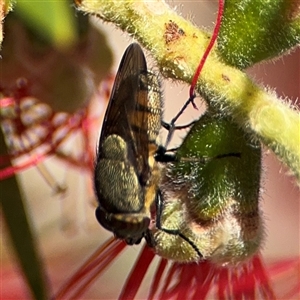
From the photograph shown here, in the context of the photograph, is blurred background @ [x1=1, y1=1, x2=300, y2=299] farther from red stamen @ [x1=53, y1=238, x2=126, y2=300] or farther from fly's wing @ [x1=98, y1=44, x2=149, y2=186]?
fly's wing @ [x1=98, y1=44, x2=149, y2=186]

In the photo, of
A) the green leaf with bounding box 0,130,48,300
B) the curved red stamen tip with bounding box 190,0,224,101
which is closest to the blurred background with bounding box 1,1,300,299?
the green leaf with bounding box 0,130,48,300

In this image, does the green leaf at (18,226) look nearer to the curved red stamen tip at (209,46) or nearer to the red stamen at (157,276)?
the red stamen at (157,276)

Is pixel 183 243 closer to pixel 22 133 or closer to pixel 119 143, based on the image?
pixel 119 143

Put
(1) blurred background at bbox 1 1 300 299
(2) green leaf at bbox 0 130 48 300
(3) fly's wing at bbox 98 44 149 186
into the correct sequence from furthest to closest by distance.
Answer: (1) blurred background at bbox 1 1 300 299 → (2) green leaf at bbox 0 130 48 300 → (3) fly's wing at bbox 98 44 149 186

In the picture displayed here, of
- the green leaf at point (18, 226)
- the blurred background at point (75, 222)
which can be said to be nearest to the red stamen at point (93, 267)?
the green leaf at point (18, 226)

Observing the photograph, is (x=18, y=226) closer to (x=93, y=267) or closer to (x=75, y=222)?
(x=93, y=267)

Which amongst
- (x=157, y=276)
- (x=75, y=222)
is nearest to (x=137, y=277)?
(x=157, y=276)
